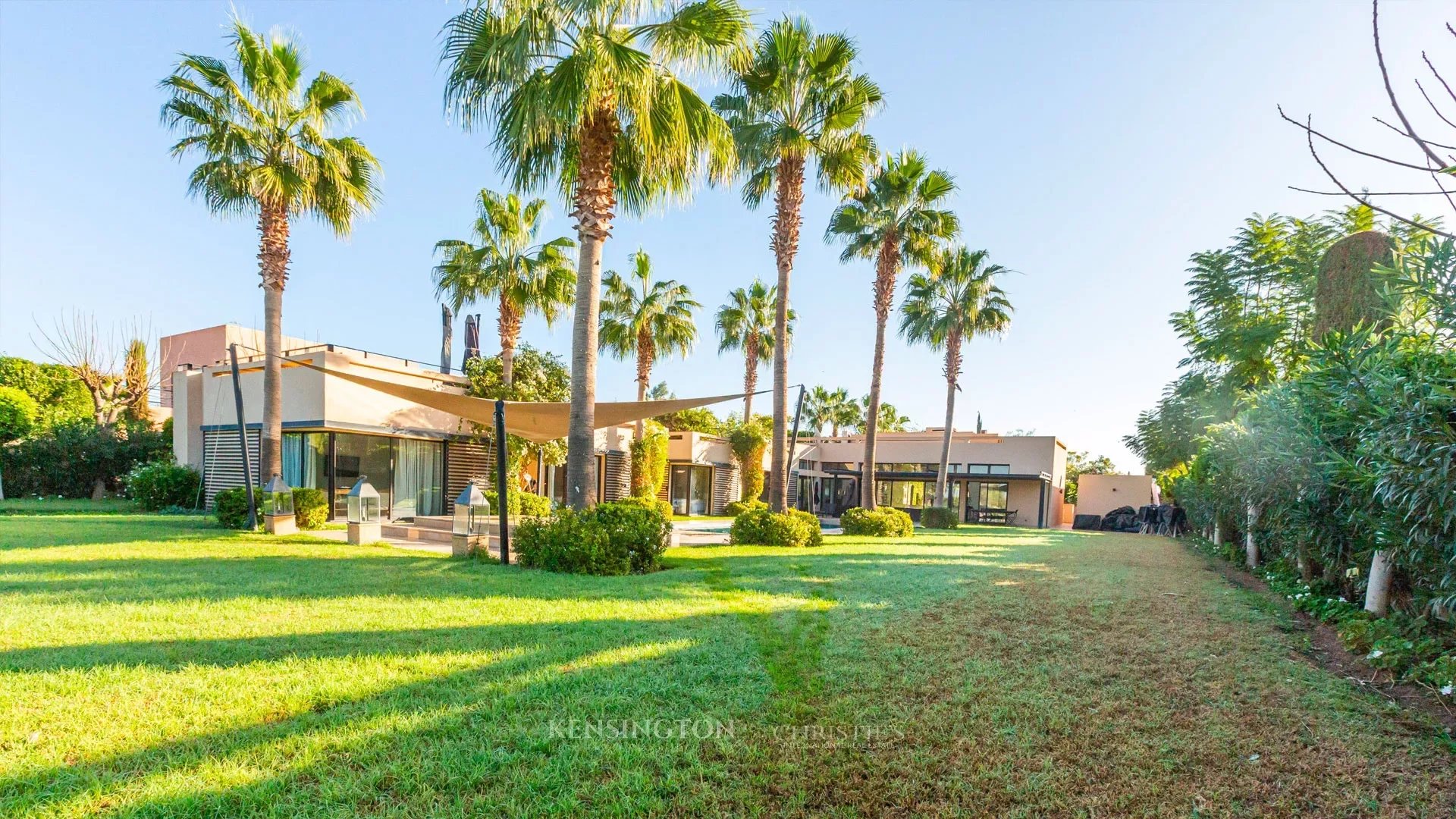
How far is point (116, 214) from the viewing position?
1417cm

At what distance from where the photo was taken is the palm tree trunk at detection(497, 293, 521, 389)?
15.2 metres

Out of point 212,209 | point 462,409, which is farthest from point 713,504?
point 212,209

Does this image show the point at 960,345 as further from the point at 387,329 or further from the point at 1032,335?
the point at 387,329

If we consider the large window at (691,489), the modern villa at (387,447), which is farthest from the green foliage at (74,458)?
the large window at (691,489)

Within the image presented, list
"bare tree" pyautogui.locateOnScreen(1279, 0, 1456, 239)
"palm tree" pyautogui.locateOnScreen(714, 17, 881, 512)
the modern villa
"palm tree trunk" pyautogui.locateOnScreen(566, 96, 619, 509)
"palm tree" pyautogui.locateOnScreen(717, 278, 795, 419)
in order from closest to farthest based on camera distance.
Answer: "bare tree" pyautogui.locateOnScreen(1279, 0, 1456, 239), "palm tree trunk" pyautogui.locateOnScreen(566, 96, 619, 509), "palm tree" pyautogui.locateOnScreen(714, 17, 881, 512), the modern villa, "palm tree" pyautogui.locateOnScreen(717, 278, 795, 419)

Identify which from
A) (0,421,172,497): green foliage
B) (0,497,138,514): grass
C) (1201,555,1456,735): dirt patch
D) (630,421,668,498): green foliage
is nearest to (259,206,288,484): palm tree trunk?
(0,497,138,514): grass

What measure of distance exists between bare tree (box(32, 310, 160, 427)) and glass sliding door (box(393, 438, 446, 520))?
14.5m

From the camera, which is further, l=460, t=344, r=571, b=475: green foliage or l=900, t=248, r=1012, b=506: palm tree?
l=900, t=248, r=1012, b=506: palm tree

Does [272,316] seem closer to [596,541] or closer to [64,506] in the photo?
[596,541]

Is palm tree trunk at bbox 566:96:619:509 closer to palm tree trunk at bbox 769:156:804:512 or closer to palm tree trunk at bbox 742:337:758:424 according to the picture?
palm tree trunk at bbox 769:156:804:512

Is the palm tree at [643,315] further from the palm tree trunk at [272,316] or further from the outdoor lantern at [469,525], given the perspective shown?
the outdoor lantern at [469,525]

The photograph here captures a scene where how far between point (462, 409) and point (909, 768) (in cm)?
956

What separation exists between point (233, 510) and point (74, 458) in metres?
14.5

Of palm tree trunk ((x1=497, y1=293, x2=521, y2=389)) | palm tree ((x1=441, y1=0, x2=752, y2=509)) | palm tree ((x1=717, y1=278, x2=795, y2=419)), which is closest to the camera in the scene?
palm tree ((x1=441, y1=0, x2=752, y2=509))
